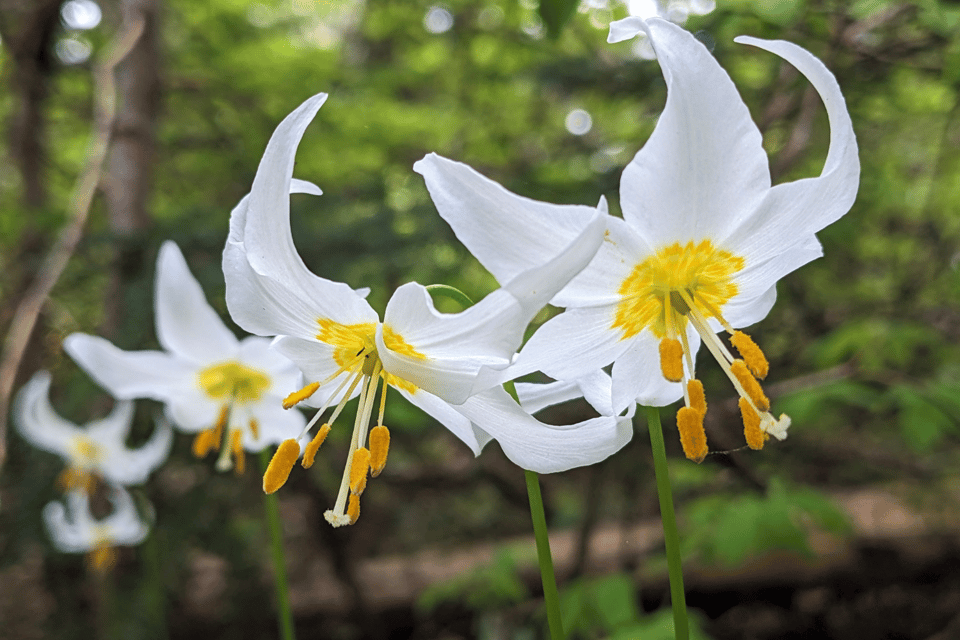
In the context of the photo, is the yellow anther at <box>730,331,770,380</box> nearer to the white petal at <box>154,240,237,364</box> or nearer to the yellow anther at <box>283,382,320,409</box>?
the yellow anther at <box>283,382,320,409</box>

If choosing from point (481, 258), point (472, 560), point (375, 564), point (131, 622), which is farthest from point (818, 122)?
point (131, 622)

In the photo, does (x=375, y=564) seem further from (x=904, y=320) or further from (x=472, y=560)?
(x=904, y=320)

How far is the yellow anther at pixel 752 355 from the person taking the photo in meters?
0.84

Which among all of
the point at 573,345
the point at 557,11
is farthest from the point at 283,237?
the point at 557,11

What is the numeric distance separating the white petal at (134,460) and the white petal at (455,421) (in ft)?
5.75

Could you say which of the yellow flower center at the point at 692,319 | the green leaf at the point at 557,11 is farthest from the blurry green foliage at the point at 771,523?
the green leaf at the point at 557,11

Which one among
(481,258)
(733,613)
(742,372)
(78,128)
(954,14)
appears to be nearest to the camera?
(481,258)

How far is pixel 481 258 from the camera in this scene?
70 cm

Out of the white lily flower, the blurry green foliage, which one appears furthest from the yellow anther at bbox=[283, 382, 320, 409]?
the white lily flower

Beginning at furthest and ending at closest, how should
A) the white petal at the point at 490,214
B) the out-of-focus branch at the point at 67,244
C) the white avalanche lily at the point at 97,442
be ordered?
the white avalanche lily at the point at 97,442 → the out-of-focus branch at the point at 67,244 → the white petal at the point at 490,214

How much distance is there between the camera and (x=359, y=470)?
0.91 metres

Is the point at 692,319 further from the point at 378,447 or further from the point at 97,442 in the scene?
the point at 97,442

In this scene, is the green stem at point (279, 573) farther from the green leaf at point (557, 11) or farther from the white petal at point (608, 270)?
the green leaf at point (557, 11)

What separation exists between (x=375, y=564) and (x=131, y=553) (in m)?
1.45
